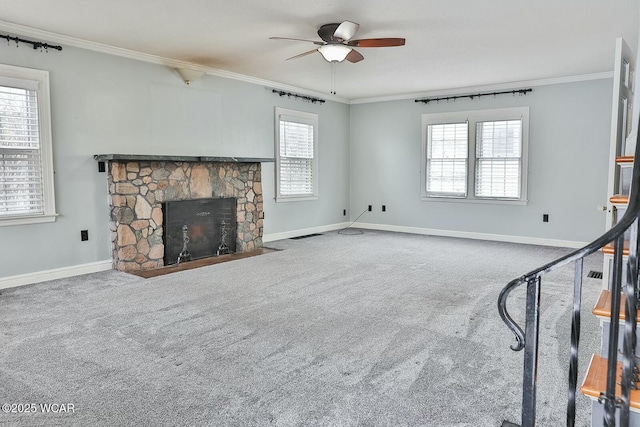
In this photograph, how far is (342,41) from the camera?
4.09 metres

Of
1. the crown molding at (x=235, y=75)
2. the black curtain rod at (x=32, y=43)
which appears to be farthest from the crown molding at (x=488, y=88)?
the black curtain rod at (x=32, y=43)

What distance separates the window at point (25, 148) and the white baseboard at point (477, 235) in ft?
17.9

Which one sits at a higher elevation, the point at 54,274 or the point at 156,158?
the point at 156,158

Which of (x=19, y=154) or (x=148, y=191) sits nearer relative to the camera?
(x=19, y=154)

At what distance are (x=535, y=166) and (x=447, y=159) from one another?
136cm

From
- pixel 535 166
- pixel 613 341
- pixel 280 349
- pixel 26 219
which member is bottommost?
pixel 280 349

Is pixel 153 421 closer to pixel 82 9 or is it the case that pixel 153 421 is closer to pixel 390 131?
pixel 82 9

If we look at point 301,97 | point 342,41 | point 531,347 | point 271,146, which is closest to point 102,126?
point 271,146

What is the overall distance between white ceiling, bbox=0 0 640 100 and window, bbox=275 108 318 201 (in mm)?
1213

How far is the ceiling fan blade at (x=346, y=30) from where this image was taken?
3.70 meters

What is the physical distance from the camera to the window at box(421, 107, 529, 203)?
6664 mm

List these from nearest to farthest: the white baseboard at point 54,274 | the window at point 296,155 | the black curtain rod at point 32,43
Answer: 1. the black curtain rod at point 32,43
2. the white baseboard at point 54,274
3. the window at point 296,155

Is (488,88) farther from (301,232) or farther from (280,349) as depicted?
(280,349)

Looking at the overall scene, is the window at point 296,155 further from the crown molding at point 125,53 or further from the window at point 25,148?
the window at point 25,148
